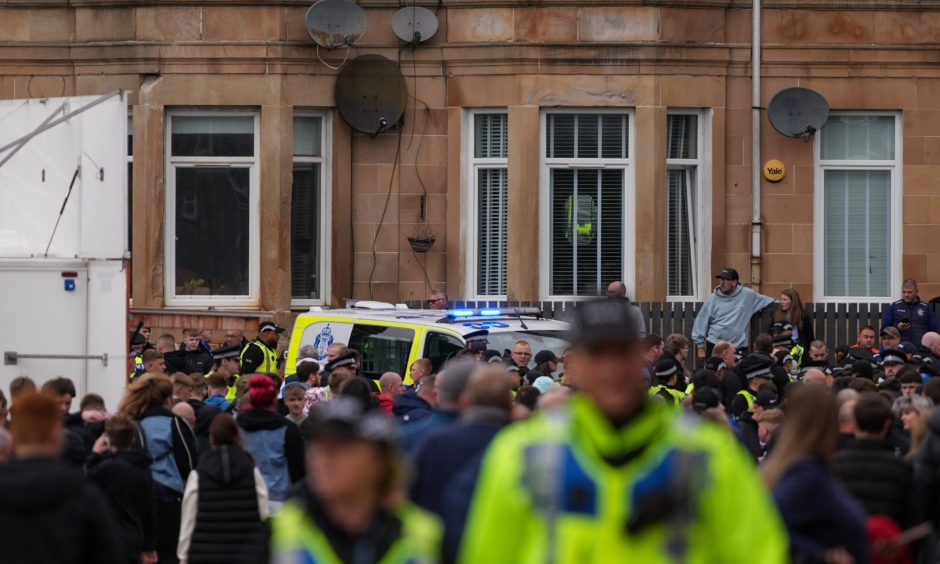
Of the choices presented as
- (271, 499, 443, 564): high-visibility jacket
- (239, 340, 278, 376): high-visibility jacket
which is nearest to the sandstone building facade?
(239, 340, 278, 376): high-visibility jacket

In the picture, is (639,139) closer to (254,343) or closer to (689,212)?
(689,212)

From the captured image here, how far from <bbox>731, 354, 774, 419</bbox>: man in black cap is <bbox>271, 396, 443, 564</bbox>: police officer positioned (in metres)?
8.90

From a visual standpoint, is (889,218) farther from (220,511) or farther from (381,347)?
(220,511)

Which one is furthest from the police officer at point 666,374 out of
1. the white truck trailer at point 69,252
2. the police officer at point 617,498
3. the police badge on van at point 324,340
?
the police officer at point 617,498

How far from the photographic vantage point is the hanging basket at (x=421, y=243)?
2270 cm

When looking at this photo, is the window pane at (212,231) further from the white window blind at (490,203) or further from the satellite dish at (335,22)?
the white window blind at (490,203)

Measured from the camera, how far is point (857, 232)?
23.2 metres

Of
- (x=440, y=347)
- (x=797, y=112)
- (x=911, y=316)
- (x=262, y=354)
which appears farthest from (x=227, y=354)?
(x=797, y=112)

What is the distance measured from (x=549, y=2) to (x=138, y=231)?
5910 mm

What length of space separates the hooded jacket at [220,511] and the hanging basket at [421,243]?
12983mm

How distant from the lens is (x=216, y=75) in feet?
74.2

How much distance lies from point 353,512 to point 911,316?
54.3ft

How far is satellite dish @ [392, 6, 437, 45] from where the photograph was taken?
2255 cm

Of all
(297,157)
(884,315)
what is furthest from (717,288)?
(297,157)
